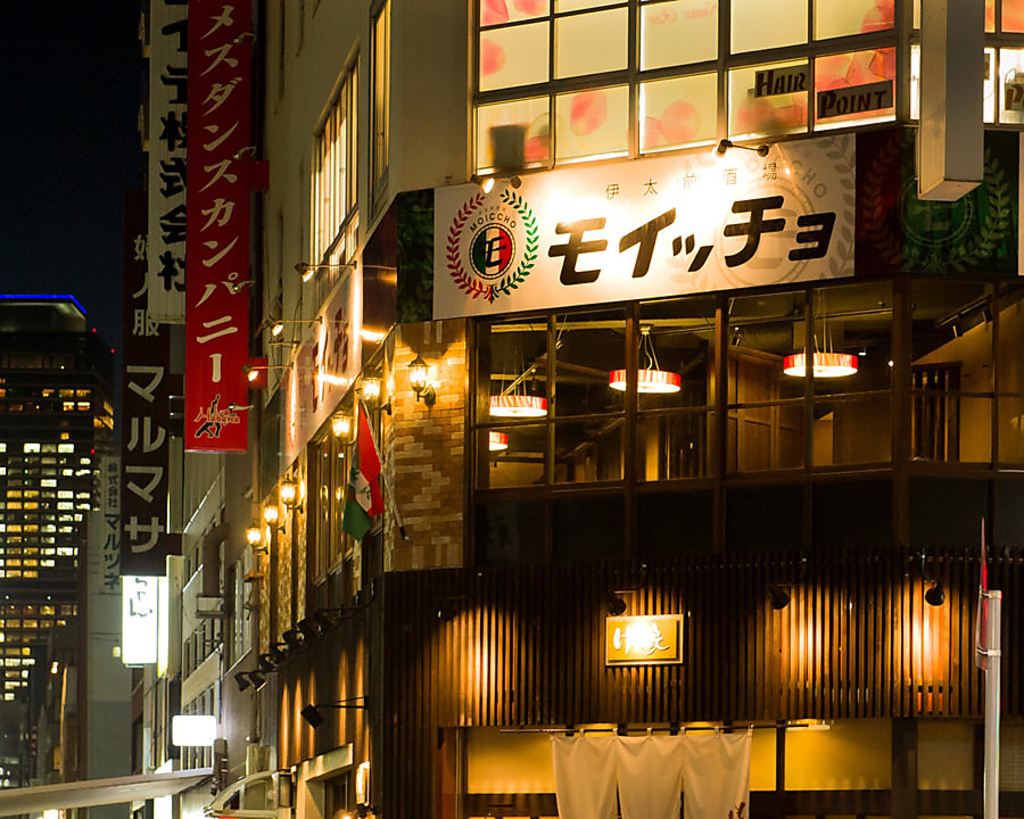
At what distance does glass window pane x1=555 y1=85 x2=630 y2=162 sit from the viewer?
77.4ft

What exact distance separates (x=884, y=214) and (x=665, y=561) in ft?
16.4

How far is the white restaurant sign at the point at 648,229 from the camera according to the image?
71.6 ft

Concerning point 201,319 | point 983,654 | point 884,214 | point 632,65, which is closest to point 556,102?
point 632,65

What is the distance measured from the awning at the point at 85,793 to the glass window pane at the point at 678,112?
22.1 m

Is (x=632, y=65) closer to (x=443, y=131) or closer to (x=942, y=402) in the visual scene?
(x=443, y=131)

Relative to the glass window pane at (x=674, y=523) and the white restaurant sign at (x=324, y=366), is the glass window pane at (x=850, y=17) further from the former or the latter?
the white restaurant sign at (x=324, y=366)

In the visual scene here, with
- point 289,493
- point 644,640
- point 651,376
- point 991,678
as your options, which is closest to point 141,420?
point 289,493

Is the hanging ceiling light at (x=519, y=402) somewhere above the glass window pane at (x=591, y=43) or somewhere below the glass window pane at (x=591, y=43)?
below

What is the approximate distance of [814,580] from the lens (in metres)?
21.5

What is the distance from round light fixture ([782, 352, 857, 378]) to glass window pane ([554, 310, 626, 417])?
2.28 m

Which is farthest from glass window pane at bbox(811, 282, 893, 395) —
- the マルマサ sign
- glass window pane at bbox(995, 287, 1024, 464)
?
the マルマサ sign

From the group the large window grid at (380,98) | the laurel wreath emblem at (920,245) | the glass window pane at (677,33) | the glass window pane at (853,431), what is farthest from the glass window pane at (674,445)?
the large window grid at (380,98)

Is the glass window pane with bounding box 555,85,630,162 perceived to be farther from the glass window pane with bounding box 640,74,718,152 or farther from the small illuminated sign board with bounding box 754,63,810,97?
the small illuminated sign board with bounding box 754,63,810,97

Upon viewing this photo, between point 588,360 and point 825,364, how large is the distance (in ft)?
10.6
